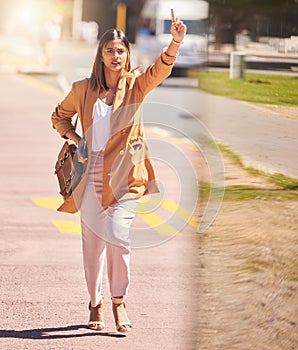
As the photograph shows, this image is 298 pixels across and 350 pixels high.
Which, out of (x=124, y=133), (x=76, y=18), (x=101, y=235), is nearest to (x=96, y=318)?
(x=101, y=235)

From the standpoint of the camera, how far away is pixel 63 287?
642cm

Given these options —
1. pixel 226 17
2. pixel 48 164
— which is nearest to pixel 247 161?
pixel 226 17

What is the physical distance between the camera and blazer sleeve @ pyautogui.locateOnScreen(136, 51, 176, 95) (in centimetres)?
512

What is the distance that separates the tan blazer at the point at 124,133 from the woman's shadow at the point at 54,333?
1.95ft

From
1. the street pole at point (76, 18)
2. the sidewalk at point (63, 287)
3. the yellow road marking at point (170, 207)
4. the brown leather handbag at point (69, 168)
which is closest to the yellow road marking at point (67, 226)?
the sidewalk at point (63, 287)

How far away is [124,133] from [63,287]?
1.56 meters

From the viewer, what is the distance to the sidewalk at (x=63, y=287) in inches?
205

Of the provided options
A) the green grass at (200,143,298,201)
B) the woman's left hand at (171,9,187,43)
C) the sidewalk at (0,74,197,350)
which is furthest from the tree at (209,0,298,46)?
the woman's left hand at (171,9,187,43)

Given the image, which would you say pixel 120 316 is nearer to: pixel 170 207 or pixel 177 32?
pixel 177 32

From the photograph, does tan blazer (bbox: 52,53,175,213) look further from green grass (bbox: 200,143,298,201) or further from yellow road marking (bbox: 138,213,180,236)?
yellow road marking (bbox: 138,213,180,236)

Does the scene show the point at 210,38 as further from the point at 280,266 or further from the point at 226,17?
the point at 280,266

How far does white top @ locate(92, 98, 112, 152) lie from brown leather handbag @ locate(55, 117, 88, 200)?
60 mm

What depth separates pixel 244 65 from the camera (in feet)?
10.4

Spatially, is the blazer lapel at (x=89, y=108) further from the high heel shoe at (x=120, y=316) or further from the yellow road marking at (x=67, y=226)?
the yellow road marking at (x=67, y=226)
